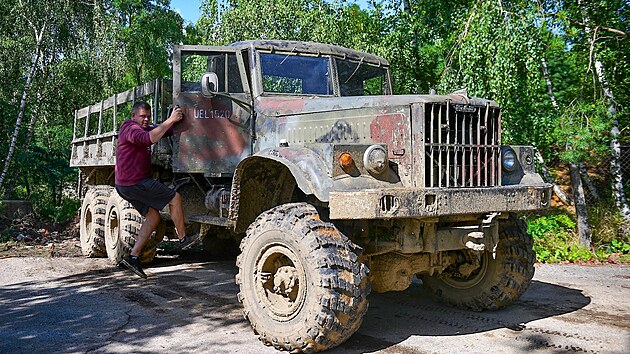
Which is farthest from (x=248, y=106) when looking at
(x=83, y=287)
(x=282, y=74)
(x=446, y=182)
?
(x=83, y=287)

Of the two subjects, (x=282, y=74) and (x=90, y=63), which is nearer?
(x=282, y=74)

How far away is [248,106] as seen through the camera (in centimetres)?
600

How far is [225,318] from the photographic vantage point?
207 inches

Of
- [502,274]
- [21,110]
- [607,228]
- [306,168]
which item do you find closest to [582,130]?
[607,228]

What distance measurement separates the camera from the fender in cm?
421

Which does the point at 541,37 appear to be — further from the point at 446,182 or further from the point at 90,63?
the point at 90,63

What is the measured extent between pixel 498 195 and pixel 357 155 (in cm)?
115

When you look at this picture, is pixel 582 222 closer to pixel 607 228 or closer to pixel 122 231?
pixel 607 228

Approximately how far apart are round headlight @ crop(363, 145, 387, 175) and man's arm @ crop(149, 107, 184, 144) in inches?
98.0

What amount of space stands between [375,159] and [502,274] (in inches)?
73.1

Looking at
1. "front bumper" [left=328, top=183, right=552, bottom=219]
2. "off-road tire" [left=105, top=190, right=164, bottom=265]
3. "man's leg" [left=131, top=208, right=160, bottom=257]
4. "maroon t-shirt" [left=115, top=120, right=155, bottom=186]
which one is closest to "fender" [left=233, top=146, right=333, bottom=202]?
"front bumper" [left=328, top=183, right=552, bottom=219]

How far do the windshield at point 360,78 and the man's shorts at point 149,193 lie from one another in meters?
2.20

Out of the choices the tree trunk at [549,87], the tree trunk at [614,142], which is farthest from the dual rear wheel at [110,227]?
the tree trunk at [614,142]

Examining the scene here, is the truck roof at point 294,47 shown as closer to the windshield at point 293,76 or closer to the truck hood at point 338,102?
the windshield at point 293,76
